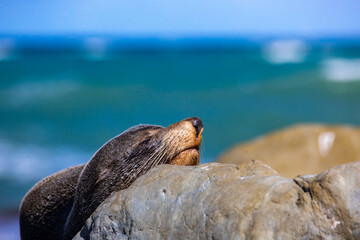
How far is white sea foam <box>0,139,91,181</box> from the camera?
12680mm

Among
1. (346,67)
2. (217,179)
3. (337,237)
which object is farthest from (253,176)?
(346,67)

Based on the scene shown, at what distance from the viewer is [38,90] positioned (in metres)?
27.3

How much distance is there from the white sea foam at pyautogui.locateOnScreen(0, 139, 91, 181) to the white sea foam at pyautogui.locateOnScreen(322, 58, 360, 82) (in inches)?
759

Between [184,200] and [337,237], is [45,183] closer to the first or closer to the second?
[184,200]

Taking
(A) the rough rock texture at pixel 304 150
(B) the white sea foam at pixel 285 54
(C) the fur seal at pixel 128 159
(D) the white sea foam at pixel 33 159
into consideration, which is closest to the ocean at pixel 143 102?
(D) the white sea foam at pixel 33 159

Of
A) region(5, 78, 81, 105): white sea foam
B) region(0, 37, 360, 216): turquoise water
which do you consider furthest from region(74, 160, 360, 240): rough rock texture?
region(5, 78, 81, 105): white sea foam

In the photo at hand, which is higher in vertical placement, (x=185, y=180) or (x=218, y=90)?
(x=185, y=180)

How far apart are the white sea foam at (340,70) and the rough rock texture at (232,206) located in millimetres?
27885

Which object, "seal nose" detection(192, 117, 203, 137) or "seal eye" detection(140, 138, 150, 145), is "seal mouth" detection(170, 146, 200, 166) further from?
"seal eye" detection(140, 138, 150, 145)

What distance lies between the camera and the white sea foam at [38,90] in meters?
25.5

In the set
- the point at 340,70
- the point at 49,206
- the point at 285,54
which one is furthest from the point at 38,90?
the point at 285,54

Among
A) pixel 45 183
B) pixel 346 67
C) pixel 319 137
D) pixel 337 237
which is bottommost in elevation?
pixel 346 67

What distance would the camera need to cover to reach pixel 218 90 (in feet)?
91.5

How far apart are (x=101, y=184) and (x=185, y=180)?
3.69ft
